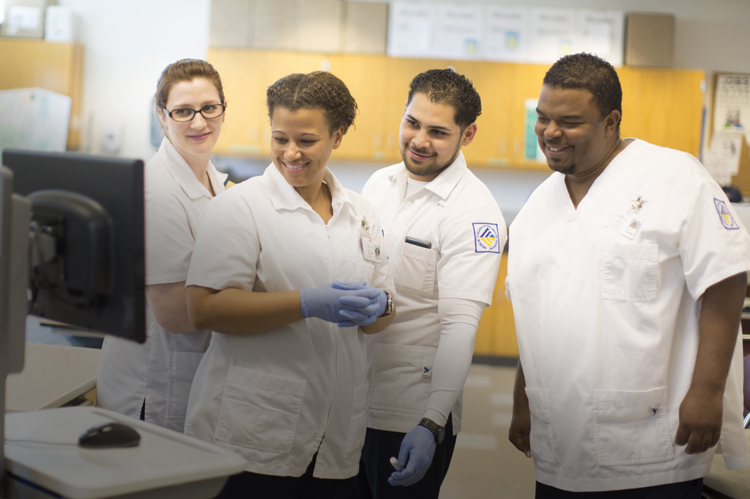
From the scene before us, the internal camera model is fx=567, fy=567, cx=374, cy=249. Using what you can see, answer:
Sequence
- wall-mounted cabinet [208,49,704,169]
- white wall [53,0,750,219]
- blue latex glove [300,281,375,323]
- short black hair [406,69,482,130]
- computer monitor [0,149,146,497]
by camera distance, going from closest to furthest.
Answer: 1. computer monitor [0,149,146,497]
2. blue latex glove [300,281,375,323]
3. short black hair [406,69,482,130]
4. wall-mounted cabinet [208,49,704,169]
5. white wall [53,0,750,219]

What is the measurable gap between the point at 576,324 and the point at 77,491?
1069 mm

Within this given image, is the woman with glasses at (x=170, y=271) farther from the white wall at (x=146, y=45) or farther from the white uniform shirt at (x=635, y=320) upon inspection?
the white wall at (x=146, y=45)

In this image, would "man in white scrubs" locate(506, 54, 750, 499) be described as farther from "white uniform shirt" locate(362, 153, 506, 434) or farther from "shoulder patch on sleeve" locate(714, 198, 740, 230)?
"white uniform shirt" locate(362, 153, 506, 434)

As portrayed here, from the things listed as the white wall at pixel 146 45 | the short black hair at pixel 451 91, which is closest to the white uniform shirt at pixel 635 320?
the short black hair at pixel 451 91

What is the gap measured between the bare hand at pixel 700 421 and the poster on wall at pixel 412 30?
3.67 metres

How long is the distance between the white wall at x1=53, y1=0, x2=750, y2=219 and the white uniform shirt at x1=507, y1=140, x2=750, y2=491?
12.3ft

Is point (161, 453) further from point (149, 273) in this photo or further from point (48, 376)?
point (48, 376)

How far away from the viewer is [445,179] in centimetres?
158

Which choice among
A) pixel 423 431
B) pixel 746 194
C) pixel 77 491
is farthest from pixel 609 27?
pixel 77 491

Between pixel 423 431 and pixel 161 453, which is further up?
pixel 161 453

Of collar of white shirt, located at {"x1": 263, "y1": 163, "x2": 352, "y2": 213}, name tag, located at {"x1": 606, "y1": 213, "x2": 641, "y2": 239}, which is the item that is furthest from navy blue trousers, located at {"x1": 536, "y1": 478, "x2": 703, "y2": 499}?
collar of white shirt, located at {"x1": 263, "y1": 163, "x2": 352, "y2": 213}

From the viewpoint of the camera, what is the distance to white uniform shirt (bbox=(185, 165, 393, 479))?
1.15 metres

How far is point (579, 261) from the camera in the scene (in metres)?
1.36

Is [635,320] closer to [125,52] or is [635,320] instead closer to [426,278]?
[426,278]
